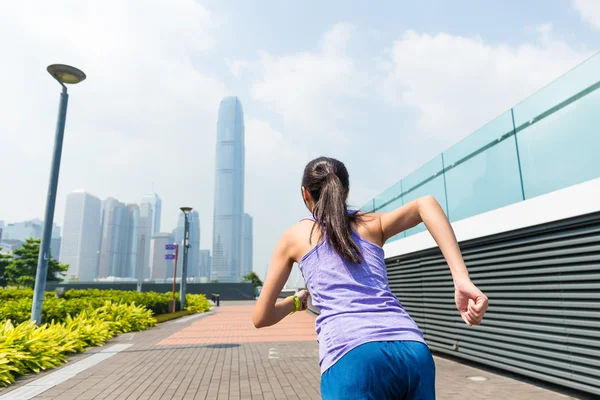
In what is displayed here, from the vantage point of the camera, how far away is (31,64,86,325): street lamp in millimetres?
9617

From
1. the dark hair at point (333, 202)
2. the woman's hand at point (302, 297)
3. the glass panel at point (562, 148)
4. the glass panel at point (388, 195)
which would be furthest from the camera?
the glass panel at point (388, 195)

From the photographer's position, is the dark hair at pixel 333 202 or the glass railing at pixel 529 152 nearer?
the dark hair at pixel 333 202

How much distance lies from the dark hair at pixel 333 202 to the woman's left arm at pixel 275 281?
0.42ft

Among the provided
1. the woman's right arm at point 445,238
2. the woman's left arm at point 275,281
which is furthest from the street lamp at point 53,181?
the woman's right arm at point 445,238

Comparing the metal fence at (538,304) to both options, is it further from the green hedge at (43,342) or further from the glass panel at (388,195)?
the green hedge at (43,342)

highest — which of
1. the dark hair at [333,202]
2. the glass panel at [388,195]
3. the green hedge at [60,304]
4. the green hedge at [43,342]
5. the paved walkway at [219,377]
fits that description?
the glass panel at [388,195]

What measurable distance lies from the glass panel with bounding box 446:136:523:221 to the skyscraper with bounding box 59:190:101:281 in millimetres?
182495

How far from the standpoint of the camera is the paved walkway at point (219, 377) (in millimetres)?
5977

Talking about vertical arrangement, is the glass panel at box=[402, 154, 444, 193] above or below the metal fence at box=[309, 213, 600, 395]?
above

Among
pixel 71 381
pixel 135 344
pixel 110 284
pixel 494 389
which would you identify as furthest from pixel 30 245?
pixel 494 389

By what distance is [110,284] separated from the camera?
60.8 m

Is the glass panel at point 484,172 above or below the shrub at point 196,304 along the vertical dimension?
above

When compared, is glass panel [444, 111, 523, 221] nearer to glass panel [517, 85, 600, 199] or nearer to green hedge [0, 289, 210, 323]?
glass panel [517, 85, 600, 199]

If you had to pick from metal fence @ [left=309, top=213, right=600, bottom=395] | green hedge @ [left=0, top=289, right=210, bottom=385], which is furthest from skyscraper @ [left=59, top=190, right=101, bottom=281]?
metal fence @ [left=309, top=213, right=600, bottom=395]
